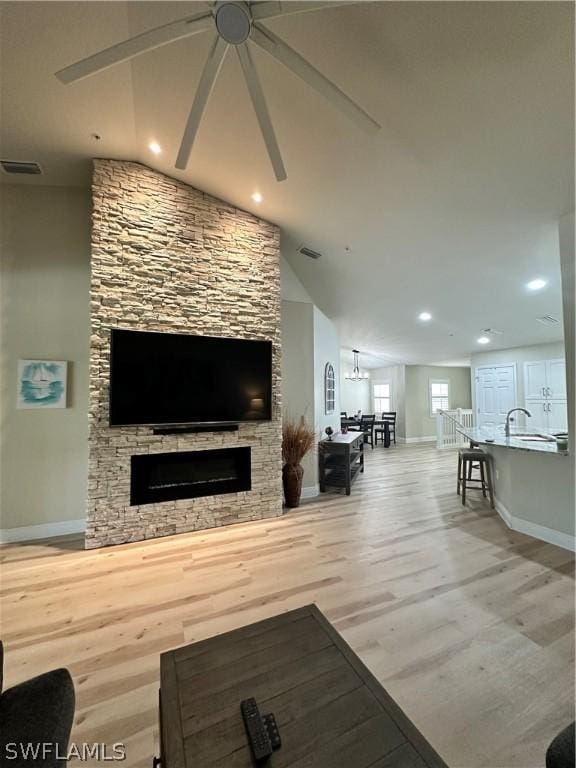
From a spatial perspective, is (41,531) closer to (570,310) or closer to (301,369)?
(301,369)

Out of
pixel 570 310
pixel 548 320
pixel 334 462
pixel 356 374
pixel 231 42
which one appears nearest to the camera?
pixel 231 42

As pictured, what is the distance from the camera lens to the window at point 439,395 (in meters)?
10.8

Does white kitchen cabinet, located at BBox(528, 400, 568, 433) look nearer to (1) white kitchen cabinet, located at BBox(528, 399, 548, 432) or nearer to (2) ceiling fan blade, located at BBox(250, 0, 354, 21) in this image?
(1) white kitchen cabinet, located at BBox(528, 399, 548, 432)

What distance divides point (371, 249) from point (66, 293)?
12.6 feet

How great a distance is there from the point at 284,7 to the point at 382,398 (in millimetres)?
11550

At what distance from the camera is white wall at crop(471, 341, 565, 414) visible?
7109mm

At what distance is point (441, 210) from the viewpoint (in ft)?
Result: 10.7

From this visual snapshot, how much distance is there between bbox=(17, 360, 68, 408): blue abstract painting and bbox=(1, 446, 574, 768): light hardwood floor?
4.84 feet

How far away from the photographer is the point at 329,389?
5.89 metres

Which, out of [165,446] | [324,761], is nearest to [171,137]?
[165,446]

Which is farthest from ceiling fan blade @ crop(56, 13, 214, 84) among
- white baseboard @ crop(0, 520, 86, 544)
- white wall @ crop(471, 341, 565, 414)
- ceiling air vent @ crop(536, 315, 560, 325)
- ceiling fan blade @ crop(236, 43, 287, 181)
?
white wall @ crop(471, 341, 565, 414)

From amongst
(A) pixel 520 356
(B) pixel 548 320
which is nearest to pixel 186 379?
(B) pixel 548 320

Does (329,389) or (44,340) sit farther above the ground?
(44,340)

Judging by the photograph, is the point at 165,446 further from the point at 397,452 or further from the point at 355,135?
the point at 397,452
